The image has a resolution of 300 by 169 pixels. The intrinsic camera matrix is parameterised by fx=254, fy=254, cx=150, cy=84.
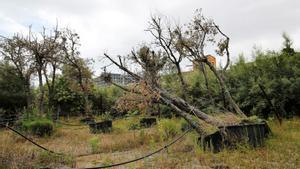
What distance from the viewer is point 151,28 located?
9188 millimetres

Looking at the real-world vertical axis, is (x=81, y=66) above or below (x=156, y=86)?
above

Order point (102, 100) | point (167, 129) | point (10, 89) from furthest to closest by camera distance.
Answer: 1. point (102, 100)
2. point (10, 89)
3. point (167, 129)

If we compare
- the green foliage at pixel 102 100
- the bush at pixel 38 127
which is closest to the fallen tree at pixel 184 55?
the bush at pixel 38 127

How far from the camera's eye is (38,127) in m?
7.68

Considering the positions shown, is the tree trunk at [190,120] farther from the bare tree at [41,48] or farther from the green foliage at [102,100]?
the green foliage at [102,100]

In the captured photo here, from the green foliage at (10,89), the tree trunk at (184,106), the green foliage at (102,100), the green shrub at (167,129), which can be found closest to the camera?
the tree trunk at (184,106)

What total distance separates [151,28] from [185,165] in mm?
6538

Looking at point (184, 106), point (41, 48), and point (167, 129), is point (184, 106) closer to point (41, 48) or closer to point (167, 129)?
point (167, 129)

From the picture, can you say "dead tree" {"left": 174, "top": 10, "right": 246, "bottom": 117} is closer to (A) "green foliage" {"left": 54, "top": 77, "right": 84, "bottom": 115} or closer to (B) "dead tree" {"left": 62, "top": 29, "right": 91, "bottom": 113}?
(B) "dead tree" {"left": 62, "top": 29, "right": 91, "bottom": 113}

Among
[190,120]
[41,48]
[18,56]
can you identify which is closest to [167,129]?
[190,120]

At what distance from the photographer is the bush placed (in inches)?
301

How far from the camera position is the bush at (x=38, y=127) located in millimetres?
7645

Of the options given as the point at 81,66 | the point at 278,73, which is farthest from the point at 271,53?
the point at 81,66

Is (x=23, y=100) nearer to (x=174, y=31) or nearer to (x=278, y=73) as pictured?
(x=174, y=31)
